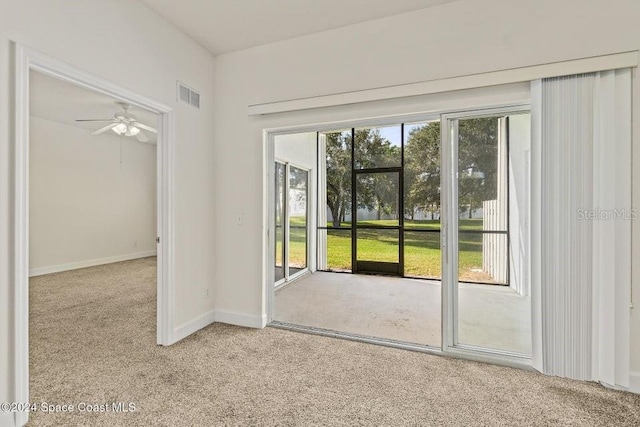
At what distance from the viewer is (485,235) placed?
2566mm

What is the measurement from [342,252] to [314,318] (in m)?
2.83

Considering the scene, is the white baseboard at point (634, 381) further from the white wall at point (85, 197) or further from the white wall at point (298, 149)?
the white wall at point (85, 197)

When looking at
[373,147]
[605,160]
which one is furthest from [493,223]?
[373,147]

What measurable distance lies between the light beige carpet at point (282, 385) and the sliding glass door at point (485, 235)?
0.33 metres

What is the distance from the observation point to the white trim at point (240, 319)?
3.14 metres

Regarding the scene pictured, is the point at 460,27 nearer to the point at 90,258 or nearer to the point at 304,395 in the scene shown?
the point at 304,395

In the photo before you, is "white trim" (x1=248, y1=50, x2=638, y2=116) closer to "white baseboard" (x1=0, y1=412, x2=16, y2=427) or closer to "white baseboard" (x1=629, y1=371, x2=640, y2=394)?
"white baseboard" (x1=629, y1=371, x2=640, y2=394)

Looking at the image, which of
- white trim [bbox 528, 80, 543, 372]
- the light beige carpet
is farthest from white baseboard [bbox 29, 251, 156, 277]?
white trim [bbox 528, 80, 543, 372]

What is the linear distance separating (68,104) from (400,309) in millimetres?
5737

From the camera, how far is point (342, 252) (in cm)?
620

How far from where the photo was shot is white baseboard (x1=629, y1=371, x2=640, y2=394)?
2.04m

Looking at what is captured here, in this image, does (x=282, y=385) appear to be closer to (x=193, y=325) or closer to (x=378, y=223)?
(x=193, y=325)

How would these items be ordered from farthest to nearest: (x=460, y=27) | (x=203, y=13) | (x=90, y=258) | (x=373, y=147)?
1. (x=90, y=258)
2. (x=373, y=147)
3. (x=203, y=13)
4. (x=460, y=27)

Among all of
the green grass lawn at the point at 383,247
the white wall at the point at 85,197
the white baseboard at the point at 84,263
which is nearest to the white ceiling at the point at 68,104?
the white wall at the point at 85,197
